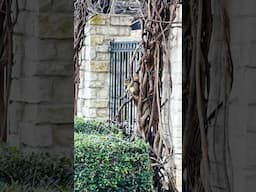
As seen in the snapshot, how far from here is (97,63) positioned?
6590 millimetres

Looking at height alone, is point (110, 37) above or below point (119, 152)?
above

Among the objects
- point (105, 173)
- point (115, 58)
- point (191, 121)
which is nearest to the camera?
point (191, 121)

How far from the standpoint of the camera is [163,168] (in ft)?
17.6

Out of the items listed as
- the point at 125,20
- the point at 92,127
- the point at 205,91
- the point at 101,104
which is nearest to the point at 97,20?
the point at 125,20

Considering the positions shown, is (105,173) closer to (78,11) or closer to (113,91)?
(113,91)

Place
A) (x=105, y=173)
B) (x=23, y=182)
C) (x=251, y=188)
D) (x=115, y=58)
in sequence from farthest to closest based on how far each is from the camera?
(x=115, y=58) < (x=105, y=173) < (x=23, y=182) < (x=251, y=188)

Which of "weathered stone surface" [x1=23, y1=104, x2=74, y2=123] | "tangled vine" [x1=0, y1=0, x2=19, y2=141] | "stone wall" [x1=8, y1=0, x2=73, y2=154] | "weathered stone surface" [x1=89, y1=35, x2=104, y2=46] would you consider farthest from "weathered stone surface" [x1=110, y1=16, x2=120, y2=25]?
"weathered stone surface" [x1=23, y1=104, x2=74, y2=123]

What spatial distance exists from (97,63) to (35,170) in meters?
4.39

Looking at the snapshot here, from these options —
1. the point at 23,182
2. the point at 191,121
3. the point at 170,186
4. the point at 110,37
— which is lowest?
the point at 170,186

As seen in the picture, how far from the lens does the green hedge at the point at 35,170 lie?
220 centimetres

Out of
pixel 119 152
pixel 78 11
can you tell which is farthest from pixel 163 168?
pixel 78 11

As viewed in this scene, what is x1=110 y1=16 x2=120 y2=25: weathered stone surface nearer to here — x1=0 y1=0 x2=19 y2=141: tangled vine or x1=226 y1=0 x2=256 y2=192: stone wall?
x1=0 y1=0 x2=19 y2=141: tangled vine

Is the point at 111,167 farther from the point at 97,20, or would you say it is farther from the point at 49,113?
the point at 49,113

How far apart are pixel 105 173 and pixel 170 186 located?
1.99 feet
